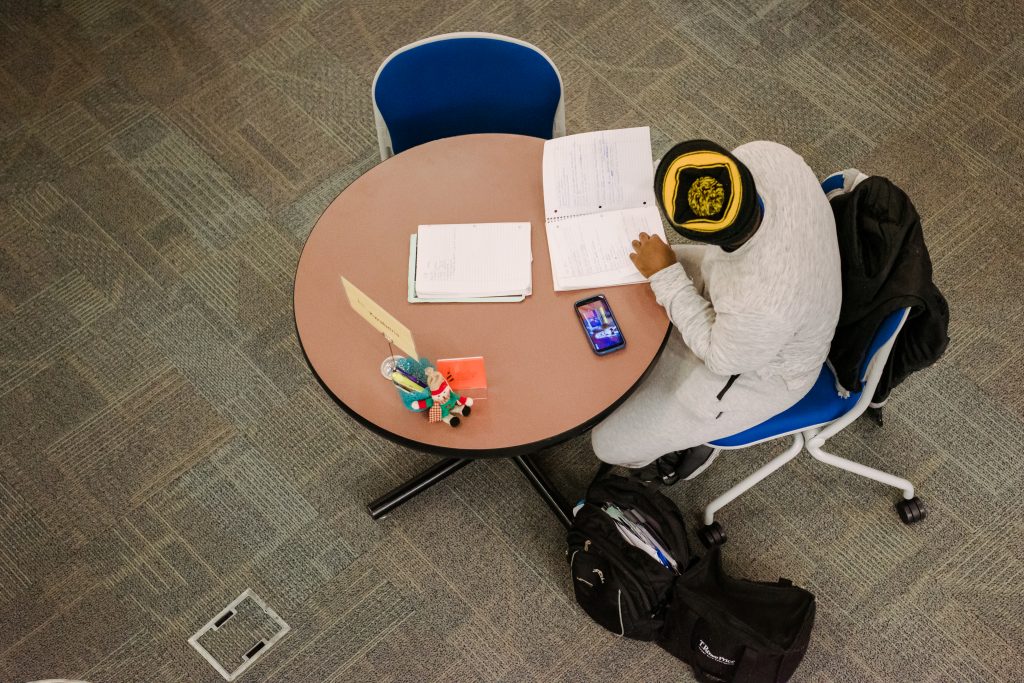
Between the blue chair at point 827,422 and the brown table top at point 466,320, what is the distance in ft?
1.35

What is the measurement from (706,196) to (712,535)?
3.89 ft

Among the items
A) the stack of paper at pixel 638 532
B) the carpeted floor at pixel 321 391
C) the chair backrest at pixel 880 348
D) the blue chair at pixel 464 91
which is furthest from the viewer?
the carpeted floor at pixel 321 391

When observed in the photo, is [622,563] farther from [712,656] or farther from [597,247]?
[597,247]

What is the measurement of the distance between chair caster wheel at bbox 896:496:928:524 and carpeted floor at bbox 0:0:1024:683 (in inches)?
1.4

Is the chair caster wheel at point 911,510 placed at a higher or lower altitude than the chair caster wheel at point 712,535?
higher

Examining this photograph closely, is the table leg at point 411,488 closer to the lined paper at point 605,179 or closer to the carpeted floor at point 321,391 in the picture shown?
the carpeted floor at point 321,391

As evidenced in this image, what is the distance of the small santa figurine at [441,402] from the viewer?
5.67 ft

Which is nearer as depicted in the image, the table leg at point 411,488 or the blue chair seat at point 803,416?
the blue chair seat at point 803,416

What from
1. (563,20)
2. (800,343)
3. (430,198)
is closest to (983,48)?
(563,20)

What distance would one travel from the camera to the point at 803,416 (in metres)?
2.04

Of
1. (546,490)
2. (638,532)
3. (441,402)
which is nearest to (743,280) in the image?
(441,402)

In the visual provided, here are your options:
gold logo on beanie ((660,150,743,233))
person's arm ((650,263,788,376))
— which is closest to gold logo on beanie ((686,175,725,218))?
gold logo on beanie ((660,150,743,233))

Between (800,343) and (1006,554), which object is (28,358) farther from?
(1006,554)

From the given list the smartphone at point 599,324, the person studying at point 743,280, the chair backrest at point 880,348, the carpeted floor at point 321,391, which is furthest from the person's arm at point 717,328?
the carpeted floor at point 321,391
